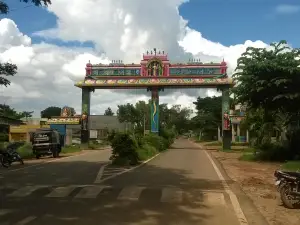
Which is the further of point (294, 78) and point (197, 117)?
point (197, 117)

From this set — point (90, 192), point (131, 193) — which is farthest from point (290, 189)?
point (90, 192)

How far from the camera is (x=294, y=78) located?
84.6ft

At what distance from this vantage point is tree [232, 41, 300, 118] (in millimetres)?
25547

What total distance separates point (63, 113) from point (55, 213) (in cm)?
4831

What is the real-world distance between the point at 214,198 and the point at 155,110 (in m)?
34.2

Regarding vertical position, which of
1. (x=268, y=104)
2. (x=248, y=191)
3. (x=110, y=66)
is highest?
(x=110, y=66)

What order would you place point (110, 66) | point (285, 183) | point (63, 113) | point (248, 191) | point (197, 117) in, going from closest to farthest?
point (285, 183) → point (248, 191) → point (110, 66) → point (63, 113) → point (197, 117)

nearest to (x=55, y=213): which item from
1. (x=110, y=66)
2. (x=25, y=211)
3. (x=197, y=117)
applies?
(x=25, y=211)

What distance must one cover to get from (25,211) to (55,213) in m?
0.68

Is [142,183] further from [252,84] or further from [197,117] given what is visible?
[197,117]

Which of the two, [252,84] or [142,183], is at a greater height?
[252,84]

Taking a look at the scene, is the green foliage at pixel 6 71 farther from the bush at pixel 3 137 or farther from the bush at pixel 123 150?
the bush at pixel 3 137

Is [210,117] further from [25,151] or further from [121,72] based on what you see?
[25,151]

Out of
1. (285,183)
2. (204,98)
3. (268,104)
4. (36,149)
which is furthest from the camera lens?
(204,98)
